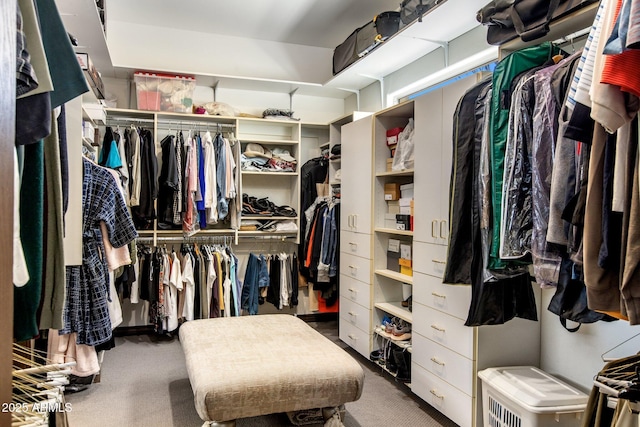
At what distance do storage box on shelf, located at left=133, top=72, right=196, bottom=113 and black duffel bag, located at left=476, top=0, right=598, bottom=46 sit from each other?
9.84 feet

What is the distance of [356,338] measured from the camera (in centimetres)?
392

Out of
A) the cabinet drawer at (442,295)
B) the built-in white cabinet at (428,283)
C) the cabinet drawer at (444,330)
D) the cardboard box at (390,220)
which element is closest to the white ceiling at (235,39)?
the built-in white cabinet at (428,283)

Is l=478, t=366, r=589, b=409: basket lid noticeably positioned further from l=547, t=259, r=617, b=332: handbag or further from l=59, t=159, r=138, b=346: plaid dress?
l=59, t=159, r=138, b=346: plaid dress

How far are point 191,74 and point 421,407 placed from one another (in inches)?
133

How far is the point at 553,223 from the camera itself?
153 centimetres

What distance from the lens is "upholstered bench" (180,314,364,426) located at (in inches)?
85.5

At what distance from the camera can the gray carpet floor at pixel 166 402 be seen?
278cm

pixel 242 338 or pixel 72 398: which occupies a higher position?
pixel 242 338

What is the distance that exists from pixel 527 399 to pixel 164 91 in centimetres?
383

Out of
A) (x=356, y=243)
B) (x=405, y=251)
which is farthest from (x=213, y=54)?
(x=405, y=251)

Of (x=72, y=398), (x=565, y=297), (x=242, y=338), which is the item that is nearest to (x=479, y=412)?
(x=565, y=297)

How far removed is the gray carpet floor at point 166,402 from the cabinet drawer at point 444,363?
12.6 inches

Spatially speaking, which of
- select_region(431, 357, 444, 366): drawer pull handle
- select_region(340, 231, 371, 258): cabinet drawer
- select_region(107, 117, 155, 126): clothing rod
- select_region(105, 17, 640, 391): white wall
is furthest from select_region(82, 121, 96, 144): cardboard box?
select_region(431, 357, 444, 366): drawer pull handle

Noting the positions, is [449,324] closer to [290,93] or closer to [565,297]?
[565,297]
